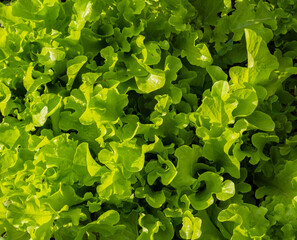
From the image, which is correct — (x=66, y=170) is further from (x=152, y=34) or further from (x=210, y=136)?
(x=152, y=34)

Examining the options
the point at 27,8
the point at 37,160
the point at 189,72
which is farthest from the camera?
the point at 189,72

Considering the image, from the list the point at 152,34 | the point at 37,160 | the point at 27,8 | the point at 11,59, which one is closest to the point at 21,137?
the point at 37,160

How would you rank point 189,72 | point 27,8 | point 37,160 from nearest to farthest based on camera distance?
point 37,160 < point 27,8 < point 189,72

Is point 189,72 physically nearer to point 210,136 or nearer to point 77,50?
point 210,136

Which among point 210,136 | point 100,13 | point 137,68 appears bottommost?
point 210,136

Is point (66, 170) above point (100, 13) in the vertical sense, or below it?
below

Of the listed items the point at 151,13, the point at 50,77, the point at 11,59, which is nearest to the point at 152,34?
the point at 151,13

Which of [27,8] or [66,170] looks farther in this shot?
[27,8]
